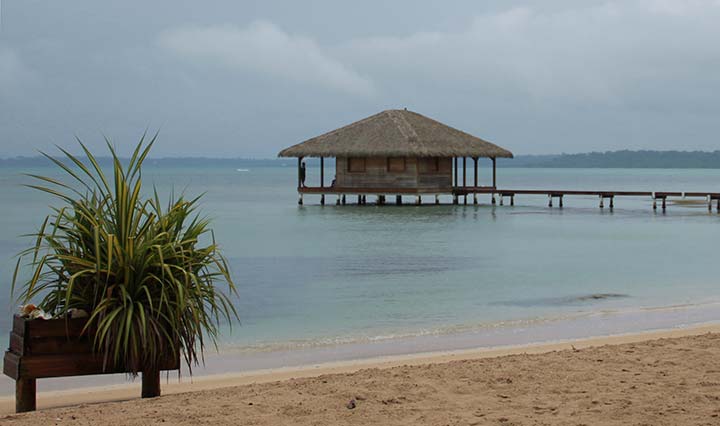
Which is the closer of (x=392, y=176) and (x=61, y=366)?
(x=61, y=366)

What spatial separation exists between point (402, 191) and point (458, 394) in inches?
→ 1386

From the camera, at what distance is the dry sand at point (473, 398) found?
18.2 feet

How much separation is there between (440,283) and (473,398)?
11.3 meters

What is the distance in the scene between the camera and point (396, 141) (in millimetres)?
41094

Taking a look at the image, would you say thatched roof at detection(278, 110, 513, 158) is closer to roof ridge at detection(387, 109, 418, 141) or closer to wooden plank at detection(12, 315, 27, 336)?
roof ridge at detection(387, 109, 418, 141)

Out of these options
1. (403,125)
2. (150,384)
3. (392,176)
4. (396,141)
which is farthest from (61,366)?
(403,125)

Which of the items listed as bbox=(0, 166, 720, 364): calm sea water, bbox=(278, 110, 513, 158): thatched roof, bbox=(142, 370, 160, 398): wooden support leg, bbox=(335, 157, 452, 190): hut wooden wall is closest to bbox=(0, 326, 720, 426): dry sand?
bbox=(142, 370, 160, 398): wooden support leg

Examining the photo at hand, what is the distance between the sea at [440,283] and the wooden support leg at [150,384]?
6.79 feet

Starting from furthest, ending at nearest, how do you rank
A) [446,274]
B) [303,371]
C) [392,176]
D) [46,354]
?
1. [392,176]
2. [446,274]
3. [303,371]
4. [46,354]

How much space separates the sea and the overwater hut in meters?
4.80

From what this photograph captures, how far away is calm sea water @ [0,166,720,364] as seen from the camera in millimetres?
12414

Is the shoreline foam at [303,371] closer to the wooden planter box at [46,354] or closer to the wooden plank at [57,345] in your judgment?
the wooden planter box at [46,354]

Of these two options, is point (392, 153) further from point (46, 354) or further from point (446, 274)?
point (46, 354)

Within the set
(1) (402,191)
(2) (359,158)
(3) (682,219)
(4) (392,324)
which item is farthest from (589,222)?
(4) (392,324)
